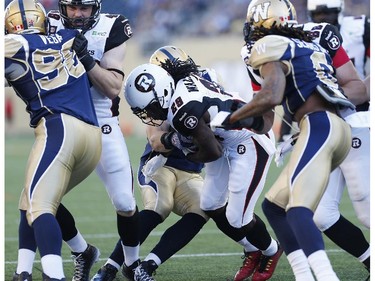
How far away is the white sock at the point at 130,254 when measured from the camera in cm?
529

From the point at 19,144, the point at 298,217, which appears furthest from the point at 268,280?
the point at 19,144

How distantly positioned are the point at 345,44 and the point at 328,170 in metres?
1.85

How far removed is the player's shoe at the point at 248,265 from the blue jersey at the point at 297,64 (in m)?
1.31

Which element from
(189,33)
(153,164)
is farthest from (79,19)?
(189,33)

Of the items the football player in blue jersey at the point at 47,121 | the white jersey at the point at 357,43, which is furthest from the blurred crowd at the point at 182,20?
the football player in blue jersey at the point at 47,121

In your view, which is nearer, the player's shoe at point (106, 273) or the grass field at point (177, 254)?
the player's shoe at point (106, 273)

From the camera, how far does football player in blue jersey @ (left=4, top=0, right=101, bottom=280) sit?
431cm

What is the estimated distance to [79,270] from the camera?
5.28 metres

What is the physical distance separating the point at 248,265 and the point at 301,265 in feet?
3.81

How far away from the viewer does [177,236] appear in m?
5.25

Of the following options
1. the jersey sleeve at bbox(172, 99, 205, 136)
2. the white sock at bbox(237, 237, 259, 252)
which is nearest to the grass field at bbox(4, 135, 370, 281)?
the white sock at bbox(237, 237, 259, 252)

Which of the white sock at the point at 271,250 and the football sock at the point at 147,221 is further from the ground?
the football sock at the point at 147,221

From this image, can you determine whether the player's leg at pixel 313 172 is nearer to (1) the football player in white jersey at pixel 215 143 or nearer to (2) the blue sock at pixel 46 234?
(1) the football player in white jersey at pixel 215 143

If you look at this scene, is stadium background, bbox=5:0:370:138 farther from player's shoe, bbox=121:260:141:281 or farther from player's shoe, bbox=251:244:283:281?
player's shoe, bbox=121:260:141:281
